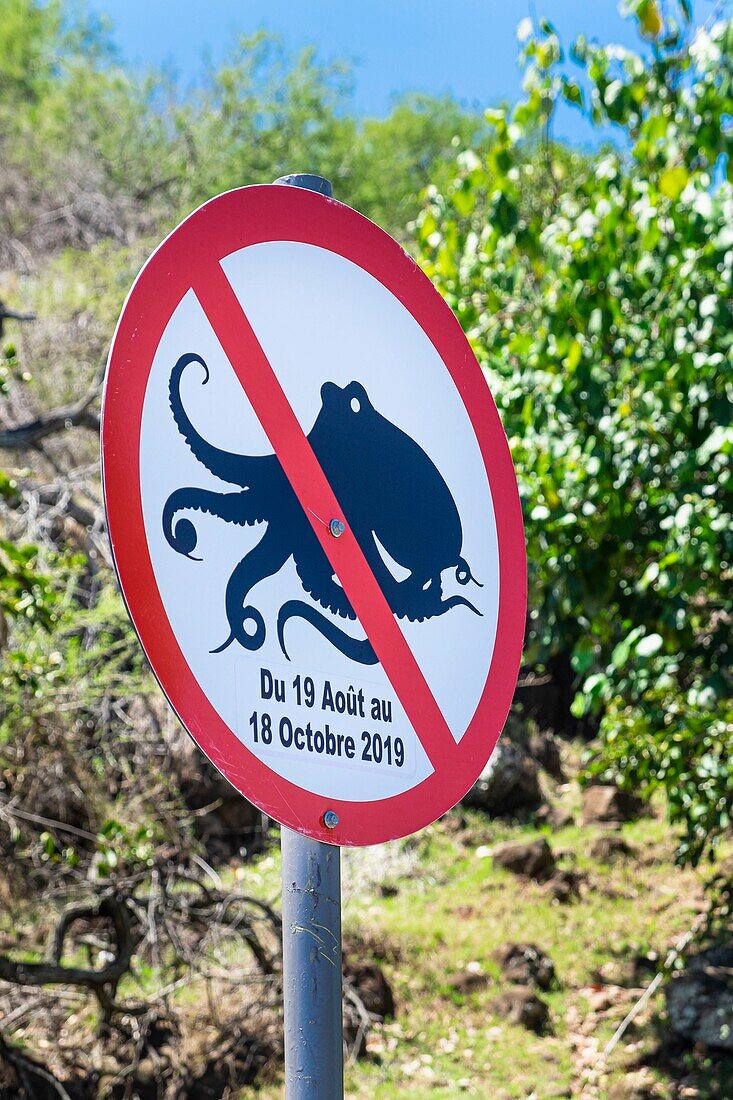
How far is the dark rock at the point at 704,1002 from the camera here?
5094 mm

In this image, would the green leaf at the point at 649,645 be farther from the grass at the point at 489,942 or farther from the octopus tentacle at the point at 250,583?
the octopus tentacle at the point at 250,583

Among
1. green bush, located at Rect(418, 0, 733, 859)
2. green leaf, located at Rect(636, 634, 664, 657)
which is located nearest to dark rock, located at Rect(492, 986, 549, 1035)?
green bush, located at Rect(418, 0, 733, 859)

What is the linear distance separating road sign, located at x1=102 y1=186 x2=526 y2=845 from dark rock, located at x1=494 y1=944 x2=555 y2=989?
475 centimetres

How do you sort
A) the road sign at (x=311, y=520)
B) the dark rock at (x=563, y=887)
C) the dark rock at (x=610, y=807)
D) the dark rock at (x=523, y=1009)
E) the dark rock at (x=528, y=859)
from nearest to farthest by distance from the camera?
1. the road sign at (x=311, y=520)
2. the dark rock at (x=523, y=1009)
3. the dark rock at (x=563, y=887)
4. the dark rock at (x=528, y=859)
5. the dark rock at (x=610, y=807)

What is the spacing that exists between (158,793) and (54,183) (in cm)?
1444

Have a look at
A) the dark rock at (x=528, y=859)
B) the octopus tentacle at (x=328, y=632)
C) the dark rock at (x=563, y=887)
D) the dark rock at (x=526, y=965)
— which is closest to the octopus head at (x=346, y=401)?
the octopus tentacle at (x=328, y=632)

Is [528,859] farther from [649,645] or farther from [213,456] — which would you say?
[213,456]

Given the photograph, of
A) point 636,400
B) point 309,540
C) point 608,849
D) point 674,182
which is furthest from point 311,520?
point 608,849

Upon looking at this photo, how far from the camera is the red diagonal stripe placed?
1.36m

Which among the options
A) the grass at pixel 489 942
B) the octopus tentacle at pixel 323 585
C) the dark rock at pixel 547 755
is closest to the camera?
the octopus tentacle at pixel 323 585

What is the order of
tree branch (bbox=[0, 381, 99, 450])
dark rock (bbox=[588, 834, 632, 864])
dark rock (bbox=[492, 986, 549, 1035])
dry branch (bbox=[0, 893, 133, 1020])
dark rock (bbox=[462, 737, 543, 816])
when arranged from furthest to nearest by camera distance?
dark rock (bbox=[462, 737, 543, 816]) → dark rock (bbox=[588, 834, 632, 864]) → tree branch (bbox=[0, 381, 99, 450]) → dark rock (bbox=[492, 986, 549, 1035]) → dry branch (bbox=[0, 893, 133, 1020])

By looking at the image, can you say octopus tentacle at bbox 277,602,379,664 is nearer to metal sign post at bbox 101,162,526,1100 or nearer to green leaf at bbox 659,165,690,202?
metal sign post at bbox 101,162,526,1100

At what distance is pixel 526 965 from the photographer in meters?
5.85

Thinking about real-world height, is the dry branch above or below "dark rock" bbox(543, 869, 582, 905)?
above
